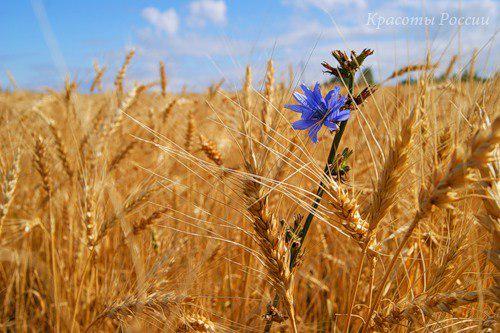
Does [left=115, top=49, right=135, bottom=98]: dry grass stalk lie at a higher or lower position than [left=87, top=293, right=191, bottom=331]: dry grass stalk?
higher

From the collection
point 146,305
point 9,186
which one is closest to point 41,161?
point 9,186

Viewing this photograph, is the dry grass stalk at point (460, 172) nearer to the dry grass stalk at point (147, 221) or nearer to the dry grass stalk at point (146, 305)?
the dry grass stalk at point (146, 305)

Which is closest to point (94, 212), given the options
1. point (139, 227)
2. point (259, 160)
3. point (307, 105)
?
point (139, 227)

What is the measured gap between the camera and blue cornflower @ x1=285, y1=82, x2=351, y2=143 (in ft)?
2.92

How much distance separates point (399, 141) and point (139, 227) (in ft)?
3.83

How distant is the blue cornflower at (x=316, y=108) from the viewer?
2.92 ft

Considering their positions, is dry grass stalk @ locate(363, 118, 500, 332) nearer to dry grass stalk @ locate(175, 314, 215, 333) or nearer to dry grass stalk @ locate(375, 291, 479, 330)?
dry grass stalk @ locate(375, 291, 479, 330)

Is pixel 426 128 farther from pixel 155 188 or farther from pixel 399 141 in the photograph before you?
pixel 155 188

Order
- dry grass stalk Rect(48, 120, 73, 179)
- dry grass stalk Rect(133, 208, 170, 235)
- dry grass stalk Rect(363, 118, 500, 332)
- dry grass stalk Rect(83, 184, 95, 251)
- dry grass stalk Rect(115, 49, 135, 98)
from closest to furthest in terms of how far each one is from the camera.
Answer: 1. dry grass stalk Rect(363, 118, 500, 332)
2. dry grass stalk Rect(83, 184, 95, 251)
3. dry grass stalk Rect(133, 208, 170, 235)
4. dry grass stalk Rect(48, 120, 73, 179)
5. dry grass stalk Rect(115, 49, 135, 98)

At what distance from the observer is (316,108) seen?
0.95 meters

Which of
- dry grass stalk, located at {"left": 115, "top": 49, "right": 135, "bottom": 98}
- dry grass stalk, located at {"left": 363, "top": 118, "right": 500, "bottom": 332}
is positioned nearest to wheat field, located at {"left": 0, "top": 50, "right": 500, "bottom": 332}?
dry grass stalk, located at {"left": 363, "top": 118, "right": 500, "bottom": 332}

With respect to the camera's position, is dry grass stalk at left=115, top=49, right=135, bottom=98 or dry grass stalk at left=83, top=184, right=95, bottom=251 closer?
dry grass stalk at left=83, top=184, right=95, bottom=251

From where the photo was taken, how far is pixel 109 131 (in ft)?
7.38

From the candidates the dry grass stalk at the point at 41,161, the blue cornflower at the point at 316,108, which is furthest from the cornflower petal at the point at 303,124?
the dry grass stalk at the point at 41,161
